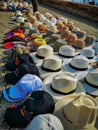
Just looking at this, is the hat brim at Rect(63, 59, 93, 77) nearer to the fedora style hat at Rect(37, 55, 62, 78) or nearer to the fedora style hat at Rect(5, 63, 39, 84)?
the fedora style hat at Rect(37, 55, 62, 78)

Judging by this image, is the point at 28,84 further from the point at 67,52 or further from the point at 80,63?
the point at 67,52

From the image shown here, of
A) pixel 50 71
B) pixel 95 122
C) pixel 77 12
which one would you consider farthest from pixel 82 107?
pixel 77 12

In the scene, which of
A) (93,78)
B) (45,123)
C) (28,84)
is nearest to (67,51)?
(93,78)

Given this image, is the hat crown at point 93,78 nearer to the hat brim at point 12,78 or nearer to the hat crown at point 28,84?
the hat crown at point 28,84

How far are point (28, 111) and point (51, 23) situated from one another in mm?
3659

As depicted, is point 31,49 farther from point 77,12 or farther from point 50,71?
point 77,12

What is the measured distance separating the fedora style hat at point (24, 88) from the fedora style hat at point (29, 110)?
0.33 m

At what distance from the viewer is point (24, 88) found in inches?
93.0

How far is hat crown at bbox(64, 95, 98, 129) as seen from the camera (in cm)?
175

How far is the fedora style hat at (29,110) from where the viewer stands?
1.90 metres

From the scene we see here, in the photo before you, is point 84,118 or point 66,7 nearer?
point 84,118

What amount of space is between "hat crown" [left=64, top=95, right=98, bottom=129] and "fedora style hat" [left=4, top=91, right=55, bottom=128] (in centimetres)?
19

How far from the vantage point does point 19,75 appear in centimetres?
271

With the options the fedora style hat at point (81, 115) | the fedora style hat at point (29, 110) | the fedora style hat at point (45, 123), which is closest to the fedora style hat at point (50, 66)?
the fedora style hat at point (29, 110)
